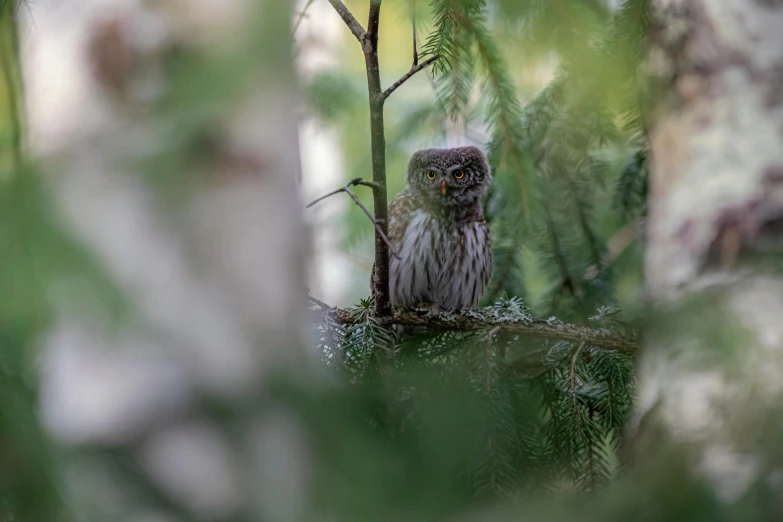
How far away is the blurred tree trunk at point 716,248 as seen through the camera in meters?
0.81

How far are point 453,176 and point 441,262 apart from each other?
0.45 m

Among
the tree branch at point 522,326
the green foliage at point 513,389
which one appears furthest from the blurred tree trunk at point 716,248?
the tree branch at point 522,326

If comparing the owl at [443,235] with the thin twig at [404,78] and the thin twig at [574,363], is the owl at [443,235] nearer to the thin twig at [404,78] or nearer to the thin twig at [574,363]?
the thin twig at [574,363]

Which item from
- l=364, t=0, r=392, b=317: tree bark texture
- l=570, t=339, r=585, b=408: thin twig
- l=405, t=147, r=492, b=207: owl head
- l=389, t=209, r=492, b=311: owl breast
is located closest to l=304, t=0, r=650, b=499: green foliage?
l=570, t=339, r=585, b=408: thin twig

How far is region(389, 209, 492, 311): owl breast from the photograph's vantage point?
3.62 m

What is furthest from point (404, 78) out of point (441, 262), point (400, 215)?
point (400, 215)

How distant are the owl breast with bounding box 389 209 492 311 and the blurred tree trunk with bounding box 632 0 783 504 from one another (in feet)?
7.89

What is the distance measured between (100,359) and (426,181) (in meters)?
3.09

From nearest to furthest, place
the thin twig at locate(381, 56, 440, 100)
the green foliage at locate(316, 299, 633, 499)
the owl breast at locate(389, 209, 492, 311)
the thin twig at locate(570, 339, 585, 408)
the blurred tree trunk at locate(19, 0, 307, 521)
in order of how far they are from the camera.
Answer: the blurred tree trunk at locate(19, 0, 307, 521)
the green foliage at locate(316, 299, 633, 499)
the thin twig at locate(381, 56, 440, 100)
the thin twig at locate(570, 339, 585, 408)
the owl breast at locate(389, 209, 492, 311)

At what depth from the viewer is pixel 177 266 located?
2.67 feet

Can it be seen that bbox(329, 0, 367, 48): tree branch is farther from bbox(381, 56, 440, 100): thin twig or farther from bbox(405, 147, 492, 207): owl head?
bbox(405, 147, 492, 207): owl head

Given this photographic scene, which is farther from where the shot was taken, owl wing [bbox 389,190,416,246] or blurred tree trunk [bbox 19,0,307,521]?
owl wing [bbox 389,190,416,246]

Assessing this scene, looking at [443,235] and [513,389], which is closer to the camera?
[513,389]

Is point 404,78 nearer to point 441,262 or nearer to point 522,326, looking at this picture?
point 522,326
